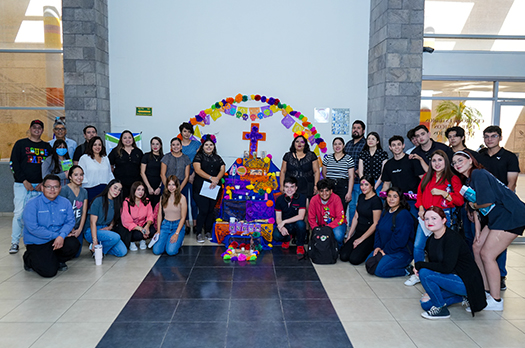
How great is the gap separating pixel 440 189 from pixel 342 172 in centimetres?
167

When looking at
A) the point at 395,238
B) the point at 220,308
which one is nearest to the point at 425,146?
the point at 395,238

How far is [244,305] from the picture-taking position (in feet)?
11.2

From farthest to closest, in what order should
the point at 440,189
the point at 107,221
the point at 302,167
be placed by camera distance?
1. the point at 302,167
2. the point at 107,221
3. the point at 440,189

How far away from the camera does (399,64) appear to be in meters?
6.20

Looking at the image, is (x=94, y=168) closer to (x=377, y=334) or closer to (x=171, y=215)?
(x=171, y=215)

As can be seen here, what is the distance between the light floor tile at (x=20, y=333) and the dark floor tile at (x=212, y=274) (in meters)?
1.45

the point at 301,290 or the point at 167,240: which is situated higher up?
the point at 167,240

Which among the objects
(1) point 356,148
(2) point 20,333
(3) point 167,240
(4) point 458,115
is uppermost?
(4) point 458,115

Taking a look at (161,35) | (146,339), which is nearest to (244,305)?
(146,339)

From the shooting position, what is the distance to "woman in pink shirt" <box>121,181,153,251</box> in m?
4.92

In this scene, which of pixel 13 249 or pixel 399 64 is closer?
pixel 13 249

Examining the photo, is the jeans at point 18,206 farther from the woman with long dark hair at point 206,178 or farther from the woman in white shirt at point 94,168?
the woman with long dark hair at point 206,178

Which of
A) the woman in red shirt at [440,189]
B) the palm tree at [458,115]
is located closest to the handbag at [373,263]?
the woman in red shirt at [440,189]

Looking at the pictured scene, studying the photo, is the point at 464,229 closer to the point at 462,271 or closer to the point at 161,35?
the point at 462,271
